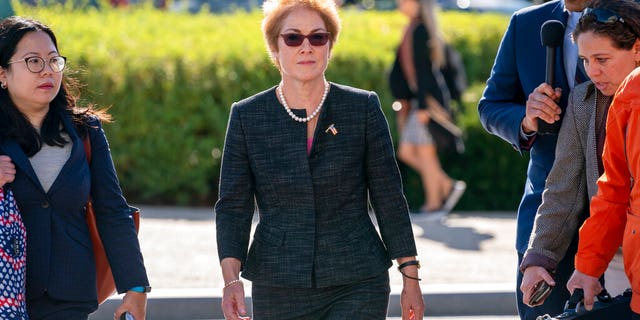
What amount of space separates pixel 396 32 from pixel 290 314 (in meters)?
10.0

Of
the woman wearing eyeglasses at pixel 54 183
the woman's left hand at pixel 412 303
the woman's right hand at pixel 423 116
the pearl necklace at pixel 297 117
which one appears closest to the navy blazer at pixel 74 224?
the woman wearing eyeglasses at pixel 54 183

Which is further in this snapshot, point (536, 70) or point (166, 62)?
point (166, 62)

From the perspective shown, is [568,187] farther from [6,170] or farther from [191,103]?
[191,103]

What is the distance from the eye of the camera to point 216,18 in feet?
50.8

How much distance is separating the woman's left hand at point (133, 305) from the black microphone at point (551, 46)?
146 centimetres

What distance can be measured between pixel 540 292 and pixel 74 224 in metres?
1.55

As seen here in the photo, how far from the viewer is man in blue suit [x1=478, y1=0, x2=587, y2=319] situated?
14.6 ft

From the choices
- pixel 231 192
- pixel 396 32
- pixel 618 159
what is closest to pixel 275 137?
pixel 231 192

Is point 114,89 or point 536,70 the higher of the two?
point 536,70

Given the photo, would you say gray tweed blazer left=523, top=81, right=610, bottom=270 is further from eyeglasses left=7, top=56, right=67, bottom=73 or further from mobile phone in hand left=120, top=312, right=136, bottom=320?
eyeglasses left=7, top=56, right=67, bottom=73

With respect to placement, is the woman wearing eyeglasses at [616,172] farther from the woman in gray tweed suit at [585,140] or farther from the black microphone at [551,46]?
the black microphone at [551,46]

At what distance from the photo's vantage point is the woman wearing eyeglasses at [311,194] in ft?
14.9

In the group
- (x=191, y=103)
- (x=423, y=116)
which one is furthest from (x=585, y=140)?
(x=191, y=103)

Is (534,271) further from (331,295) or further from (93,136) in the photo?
(93,136)
